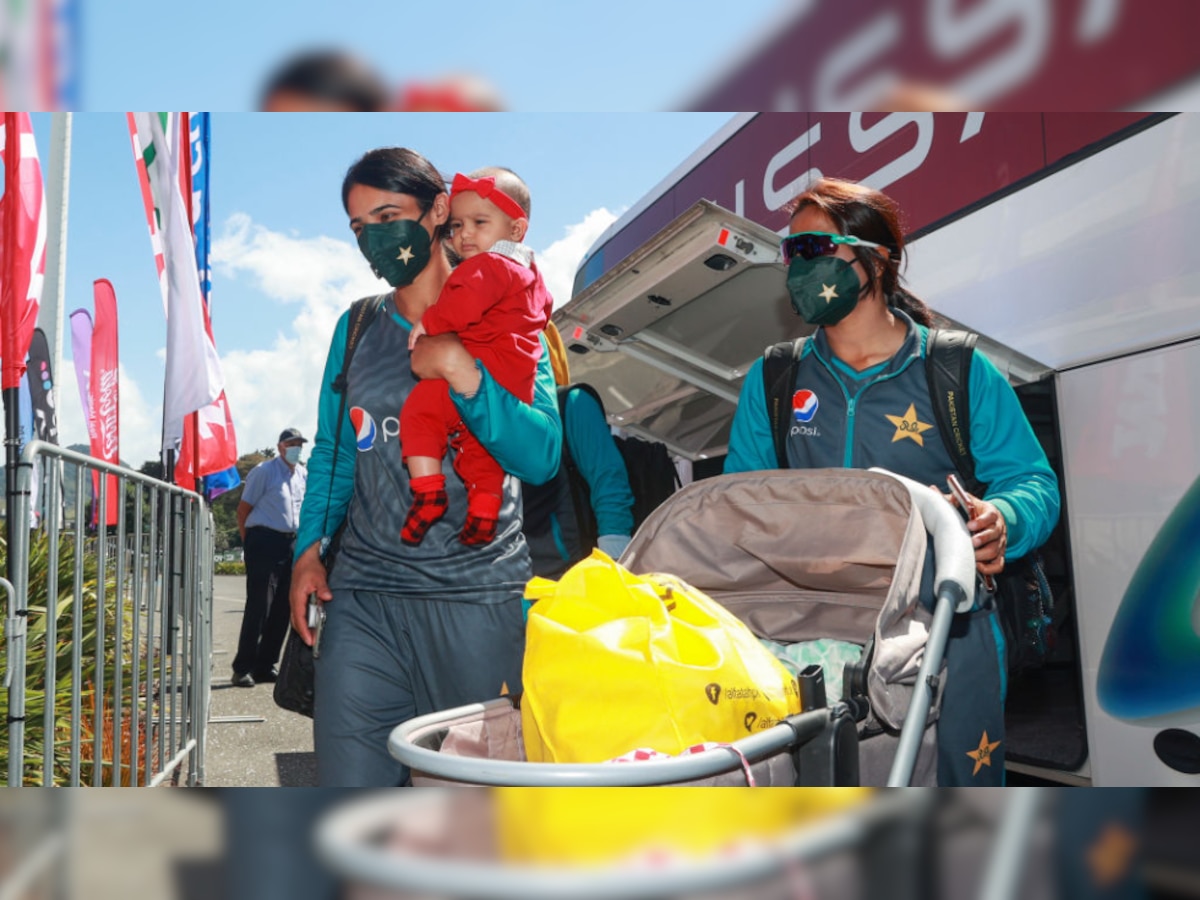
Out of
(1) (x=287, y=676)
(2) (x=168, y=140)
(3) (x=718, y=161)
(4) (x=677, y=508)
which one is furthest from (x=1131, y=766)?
(2) (x=168, y=140)

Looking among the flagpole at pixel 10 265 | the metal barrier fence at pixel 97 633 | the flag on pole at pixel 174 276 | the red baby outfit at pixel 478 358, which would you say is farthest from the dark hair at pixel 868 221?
the flag on pole at pixel 174 276

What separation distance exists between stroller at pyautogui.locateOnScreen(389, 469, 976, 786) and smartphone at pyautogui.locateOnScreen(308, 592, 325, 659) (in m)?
0.68

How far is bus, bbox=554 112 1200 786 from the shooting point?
284cm

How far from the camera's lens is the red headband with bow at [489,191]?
2674mm

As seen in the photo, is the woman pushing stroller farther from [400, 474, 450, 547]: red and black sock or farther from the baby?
[400, 474, 450, 547]: red and black sock

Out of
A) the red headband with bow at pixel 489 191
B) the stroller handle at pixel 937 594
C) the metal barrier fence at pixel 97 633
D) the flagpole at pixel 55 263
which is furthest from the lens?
the flagpole at pixel 55 263

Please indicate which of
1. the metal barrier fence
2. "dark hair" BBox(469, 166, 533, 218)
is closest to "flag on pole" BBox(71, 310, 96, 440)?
the metal barrier fence

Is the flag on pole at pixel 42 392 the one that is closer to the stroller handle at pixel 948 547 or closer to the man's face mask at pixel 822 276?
the man's face mask at pixel 822 276

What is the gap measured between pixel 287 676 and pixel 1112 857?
1762 millimetres

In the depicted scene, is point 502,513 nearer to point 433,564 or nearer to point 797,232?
point 433,564

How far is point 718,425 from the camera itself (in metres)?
5.30

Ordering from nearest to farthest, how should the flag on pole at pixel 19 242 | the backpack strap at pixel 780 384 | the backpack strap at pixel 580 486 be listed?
the backpack strap at pixel 780 384 < the backpack strap at pixel 580 486 < the flag on pole at pixel 19 242

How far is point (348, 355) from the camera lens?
237 cm

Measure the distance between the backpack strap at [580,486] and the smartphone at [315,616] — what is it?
102 centimetres
